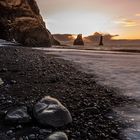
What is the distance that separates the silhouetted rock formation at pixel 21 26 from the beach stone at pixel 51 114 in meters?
49.1

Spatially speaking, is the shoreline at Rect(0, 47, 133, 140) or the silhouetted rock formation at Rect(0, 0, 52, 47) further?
the silhouetted rock formation at Rect(0, 0, 52, 47)

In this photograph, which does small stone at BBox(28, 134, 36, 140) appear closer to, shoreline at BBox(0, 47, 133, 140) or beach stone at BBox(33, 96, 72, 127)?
shoreline at BBox(0, 47, 133, 140)

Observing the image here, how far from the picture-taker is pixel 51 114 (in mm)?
6898

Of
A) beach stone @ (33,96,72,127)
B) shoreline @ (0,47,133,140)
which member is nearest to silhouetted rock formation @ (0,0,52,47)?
shoreline @ (0,47,133,140)

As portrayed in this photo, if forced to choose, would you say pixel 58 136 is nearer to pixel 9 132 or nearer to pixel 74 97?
pixel 9 132

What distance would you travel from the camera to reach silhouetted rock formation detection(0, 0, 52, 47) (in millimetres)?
58219

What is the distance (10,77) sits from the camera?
10.4 m

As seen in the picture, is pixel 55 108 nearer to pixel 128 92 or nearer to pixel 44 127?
pixel 44 127

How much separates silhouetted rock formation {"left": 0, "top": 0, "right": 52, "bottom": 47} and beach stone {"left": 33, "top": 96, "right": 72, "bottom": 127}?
49.1m

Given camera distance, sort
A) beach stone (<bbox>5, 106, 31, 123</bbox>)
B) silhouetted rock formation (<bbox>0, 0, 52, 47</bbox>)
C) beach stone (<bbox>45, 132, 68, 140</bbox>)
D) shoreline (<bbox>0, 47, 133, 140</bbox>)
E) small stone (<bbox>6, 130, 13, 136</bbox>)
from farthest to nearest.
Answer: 1. silhouetted rock formation (<bbox>0, 0, 52, 47</bbox>)
2. beach stone (<bbox>5, 106, 31, 123</bbox>)
3. shoreline (<bbox>0, 47, 133, 140</bbox>)
4. small stone (<bbox>6, 130, 13, 136</bbox>)
5. beach stone (<bbox>45, 132, 68, 140</bbox>)

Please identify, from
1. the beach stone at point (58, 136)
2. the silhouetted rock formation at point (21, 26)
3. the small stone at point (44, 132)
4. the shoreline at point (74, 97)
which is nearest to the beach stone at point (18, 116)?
the shoreline at point (74, 97)

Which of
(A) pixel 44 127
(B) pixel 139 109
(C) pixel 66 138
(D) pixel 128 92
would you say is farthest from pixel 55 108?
(D) pixel 128 92

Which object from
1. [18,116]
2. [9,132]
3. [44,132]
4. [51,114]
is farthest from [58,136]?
[18,116]

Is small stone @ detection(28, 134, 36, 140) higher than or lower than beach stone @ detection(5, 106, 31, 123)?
lower
